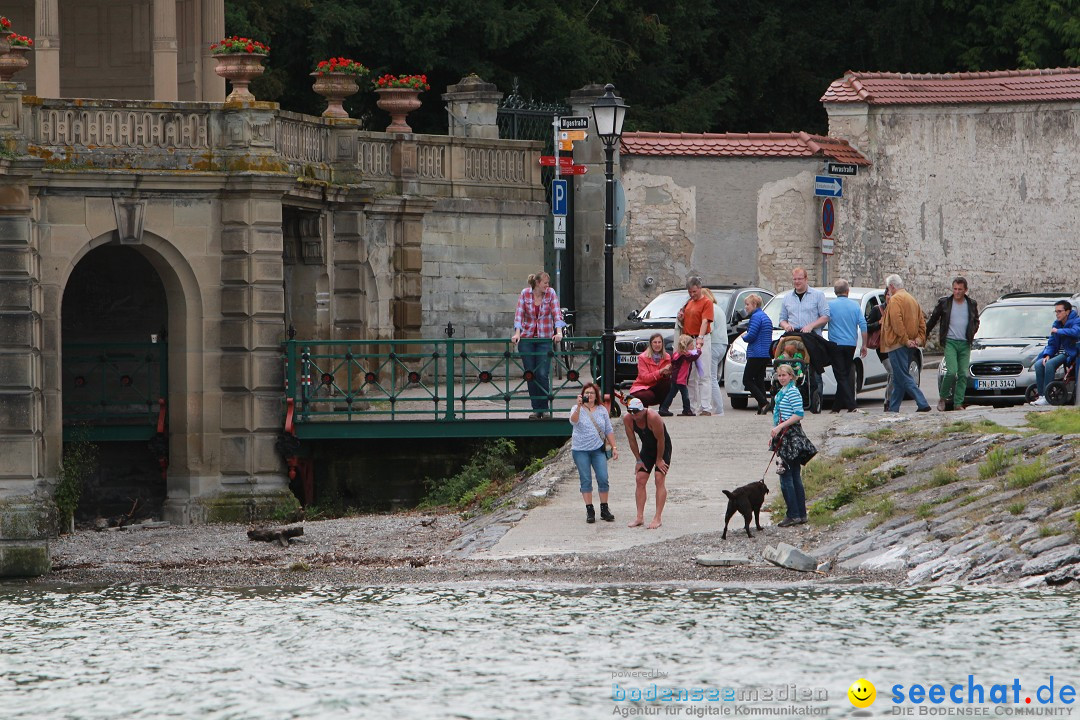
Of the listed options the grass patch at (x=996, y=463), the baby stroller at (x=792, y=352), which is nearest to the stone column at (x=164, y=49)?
the baby stroller at (x=792, y=352)

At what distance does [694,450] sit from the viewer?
71.7 feet

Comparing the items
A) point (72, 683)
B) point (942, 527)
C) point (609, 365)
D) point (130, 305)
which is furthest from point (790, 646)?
point (130, 305)

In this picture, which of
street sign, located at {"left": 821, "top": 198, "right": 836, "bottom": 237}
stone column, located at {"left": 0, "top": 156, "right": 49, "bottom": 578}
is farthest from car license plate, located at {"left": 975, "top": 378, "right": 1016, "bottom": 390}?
stone column, located at {"left": 0, "top": 156, "right": 49, "bottom": 578}

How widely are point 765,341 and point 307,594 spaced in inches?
318

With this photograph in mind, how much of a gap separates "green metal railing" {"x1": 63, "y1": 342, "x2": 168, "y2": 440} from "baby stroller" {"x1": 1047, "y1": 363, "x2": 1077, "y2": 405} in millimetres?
10280

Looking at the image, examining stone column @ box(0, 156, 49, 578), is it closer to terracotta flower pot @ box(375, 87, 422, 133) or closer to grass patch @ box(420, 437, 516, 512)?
grass patch @ box(420, 437, 516, 512)

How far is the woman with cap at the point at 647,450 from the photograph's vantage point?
61.3 ft

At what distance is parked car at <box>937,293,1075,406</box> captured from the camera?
25.2 meters

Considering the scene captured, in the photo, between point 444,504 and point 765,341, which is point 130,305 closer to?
point 444,504

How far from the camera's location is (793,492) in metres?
18.8

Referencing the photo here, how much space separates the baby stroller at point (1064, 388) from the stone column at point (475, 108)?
10.6 metres

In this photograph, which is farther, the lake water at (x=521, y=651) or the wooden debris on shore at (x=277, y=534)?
the wooden debris on shore at (x=277, y=534)

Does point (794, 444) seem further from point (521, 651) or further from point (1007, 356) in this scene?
point (1007, 356)

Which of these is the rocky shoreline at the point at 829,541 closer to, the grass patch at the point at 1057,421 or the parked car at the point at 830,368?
the grass patch at the point at 1057,421
